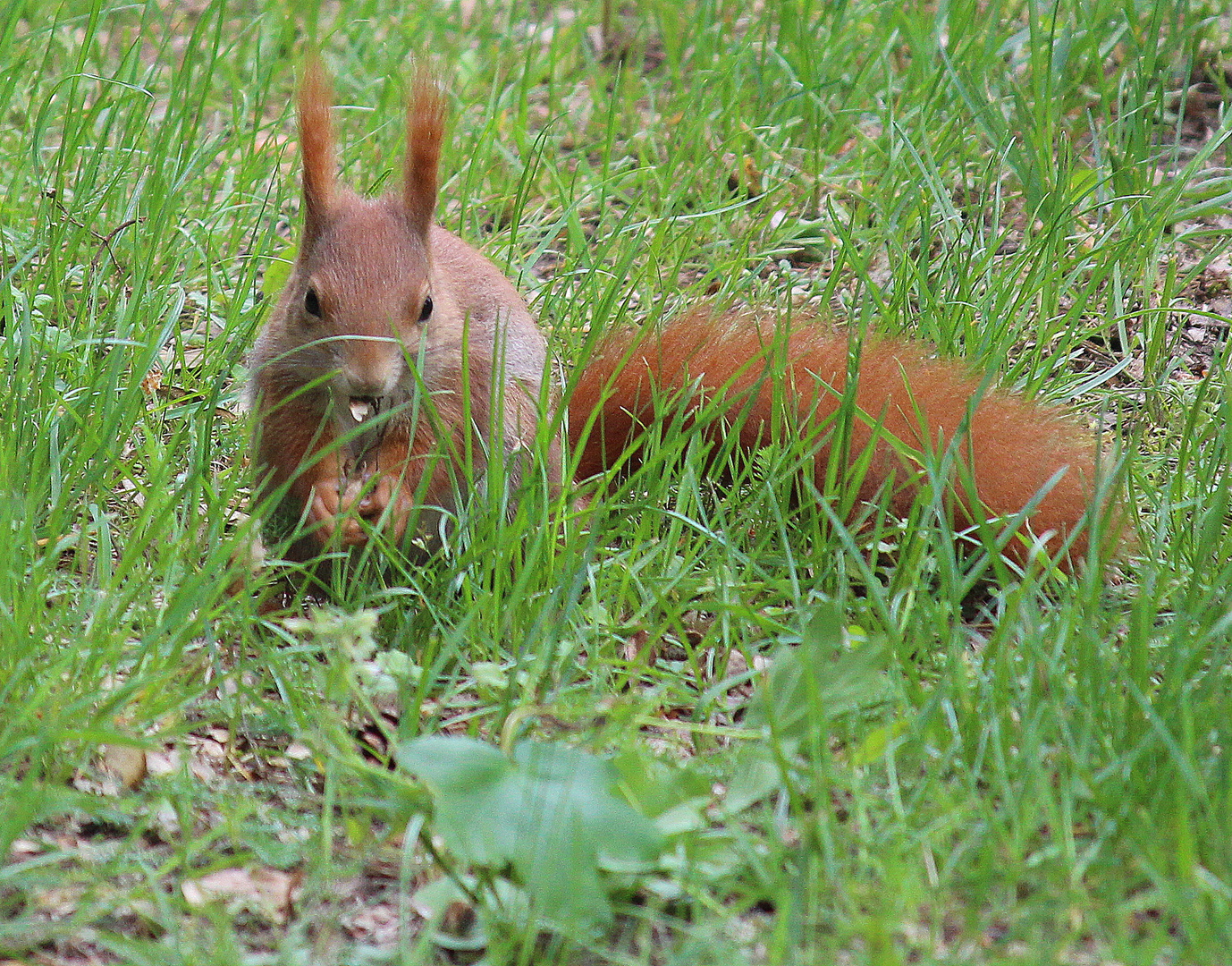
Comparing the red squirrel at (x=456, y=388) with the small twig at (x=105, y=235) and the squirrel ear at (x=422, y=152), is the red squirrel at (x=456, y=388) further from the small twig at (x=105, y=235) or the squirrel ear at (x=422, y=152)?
the small twig at (x=105, y=235)

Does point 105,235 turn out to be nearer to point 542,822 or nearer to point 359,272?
point 359,272

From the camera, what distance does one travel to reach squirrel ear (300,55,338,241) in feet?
6.56

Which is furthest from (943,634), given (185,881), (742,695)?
(185,881)

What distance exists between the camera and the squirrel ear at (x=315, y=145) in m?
2.00

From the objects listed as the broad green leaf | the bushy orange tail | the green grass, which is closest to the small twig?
the green grass

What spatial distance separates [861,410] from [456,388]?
1.94ft

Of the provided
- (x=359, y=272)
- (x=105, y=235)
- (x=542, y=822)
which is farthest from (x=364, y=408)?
(x=542, y=822)

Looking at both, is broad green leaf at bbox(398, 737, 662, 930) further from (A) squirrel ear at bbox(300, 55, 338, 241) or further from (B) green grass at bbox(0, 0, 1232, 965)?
(A) squirrel ear at bbox(300, 55, 338, 241)

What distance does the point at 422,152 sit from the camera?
203 centimetres

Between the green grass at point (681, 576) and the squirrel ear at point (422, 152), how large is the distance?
0.39m

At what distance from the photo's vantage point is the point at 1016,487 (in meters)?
1.96

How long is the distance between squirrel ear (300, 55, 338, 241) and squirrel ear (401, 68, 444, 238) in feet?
0.37

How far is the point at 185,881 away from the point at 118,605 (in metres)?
0.40

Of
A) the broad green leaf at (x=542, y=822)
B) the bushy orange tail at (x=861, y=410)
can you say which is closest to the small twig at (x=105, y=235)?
the bushy orange tail at (x=861, y=410)
